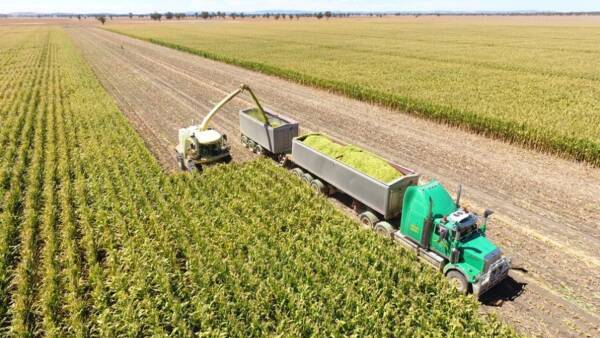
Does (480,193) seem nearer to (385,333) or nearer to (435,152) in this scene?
(435,152)

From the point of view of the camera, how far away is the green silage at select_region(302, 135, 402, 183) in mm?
12539

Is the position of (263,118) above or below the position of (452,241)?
above

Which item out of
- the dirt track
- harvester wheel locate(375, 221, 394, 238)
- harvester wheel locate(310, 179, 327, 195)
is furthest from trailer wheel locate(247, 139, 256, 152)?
harvester wheel locate(375, 221, 394, 238)

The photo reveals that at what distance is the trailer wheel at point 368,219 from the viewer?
1270 cm

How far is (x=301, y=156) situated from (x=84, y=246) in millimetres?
8830

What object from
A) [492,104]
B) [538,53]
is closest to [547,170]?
[492,104]

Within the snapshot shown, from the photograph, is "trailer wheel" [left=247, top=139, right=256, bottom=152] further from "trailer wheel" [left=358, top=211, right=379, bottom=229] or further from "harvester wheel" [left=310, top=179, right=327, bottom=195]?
"trailer wheel" [left=358, top=211, right=379, bottom=229]

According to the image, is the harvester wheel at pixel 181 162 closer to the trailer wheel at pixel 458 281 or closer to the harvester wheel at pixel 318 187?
the harvester wheel at pixel 318 187

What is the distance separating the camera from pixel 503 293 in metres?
10.3

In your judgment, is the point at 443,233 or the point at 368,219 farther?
the point at 368,219

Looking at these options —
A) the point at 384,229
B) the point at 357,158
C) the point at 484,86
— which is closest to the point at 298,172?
the point at 357,158

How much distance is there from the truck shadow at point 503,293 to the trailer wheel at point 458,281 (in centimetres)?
79

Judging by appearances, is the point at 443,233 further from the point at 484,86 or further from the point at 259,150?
the point at 484,86

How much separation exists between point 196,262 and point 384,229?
6.20 meters
